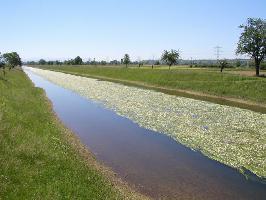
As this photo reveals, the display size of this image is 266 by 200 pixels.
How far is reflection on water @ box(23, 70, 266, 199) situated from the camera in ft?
64.7

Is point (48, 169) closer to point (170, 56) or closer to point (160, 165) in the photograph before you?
point (160, 165)

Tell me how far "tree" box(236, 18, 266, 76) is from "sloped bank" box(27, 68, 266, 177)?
3756 centimetres

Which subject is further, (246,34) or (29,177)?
(246,34)

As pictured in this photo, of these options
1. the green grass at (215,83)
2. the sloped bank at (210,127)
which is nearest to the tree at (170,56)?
the green grass at (215,83)

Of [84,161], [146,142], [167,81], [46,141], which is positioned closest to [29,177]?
[84,161]

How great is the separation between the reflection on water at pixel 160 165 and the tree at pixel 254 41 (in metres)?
56.3

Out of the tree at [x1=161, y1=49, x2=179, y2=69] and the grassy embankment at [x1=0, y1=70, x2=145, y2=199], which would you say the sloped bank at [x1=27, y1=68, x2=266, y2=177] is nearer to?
the grassy embankment at [x1=0, y1=70, x2=145, y2=199]

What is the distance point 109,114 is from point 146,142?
15870mm

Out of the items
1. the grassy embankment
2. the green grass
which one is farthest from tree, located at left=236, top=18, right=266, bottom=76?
the grassy embankment

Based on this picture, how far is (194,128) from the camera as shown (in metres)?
35.1

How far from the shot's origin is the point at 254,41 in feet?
282

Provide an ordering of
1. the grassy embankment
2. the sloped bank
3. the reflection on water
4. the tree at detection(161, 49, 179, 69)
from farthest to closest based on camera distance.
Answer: the tree at detection(161, 49, 179, 69), the sloped bank, the reflection on water, the grassy embankment

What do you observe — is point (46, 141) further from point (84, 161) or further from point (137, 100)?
point (137, 100)

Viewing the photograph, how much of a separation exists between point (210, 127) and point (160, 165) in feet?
42.4
